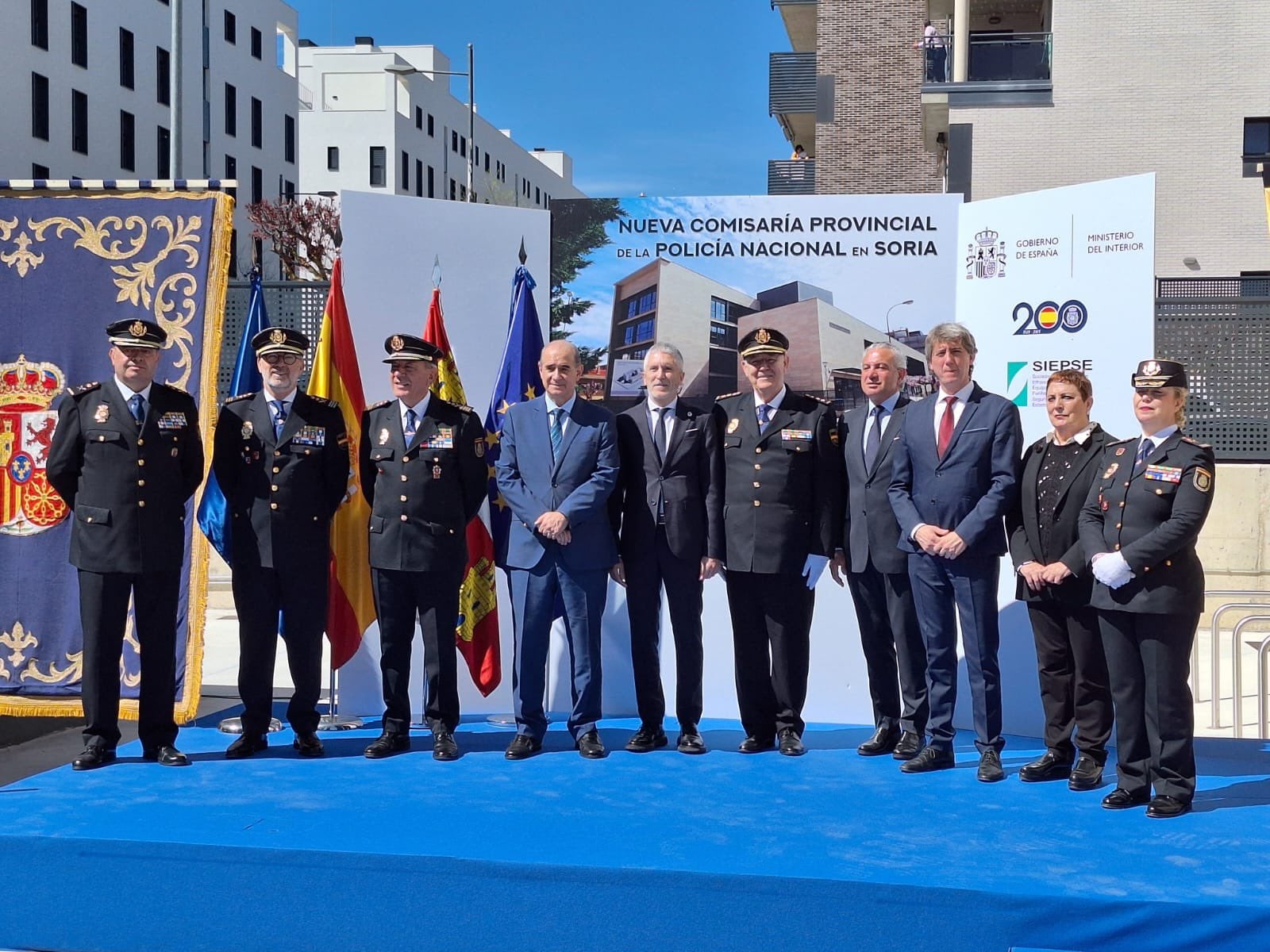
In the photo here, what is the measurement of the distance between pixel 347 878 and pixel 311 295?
6.94 metres

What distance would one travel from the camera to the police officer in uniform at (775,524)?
5.06 metres

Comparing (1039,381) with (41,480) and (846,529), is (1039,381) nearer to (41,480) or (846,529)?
(846,529)

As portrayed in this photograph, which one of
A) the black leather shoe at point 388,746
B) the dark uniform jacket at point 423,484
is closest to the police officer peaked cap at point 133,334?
the dark uniform jacket at point 423,484

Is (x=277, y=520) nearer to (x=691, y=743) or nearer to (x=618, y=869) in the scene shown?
(x=691, y=743)

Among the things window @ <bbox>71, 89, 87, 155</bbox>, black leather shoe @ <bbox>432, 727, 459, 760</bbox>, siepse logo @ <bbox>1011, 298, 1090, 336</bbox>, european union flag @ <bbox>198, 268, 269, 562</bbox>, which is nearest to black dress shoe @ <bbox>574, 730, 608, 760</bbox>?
black leather shoe @ <bbox>432, 727, 459, 760</bbox>

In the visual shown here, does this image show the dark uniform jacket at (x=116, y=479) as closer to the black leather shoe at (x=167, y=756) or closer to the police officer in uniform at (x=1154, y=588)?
the black leather shoe at (x=167, y=756)

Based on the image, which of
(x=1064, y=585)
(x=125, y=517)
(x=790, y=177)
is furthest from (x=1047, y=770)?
(x=790, y=177)

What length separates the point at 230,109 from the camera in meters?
37.1

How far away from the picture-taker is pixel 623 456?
5.31m

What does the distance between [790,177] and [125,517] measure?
66.7 feet

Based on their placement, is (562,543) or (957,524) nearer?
(957,524)

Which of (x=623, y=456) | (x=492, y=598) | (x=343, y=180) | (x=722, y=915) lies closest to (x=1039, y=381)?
(x=623, y=456)

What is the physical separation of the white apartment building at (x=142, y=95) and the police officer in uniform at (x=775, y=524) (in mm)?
17835

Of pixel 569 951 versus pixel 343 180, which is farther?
pixel 343 180
